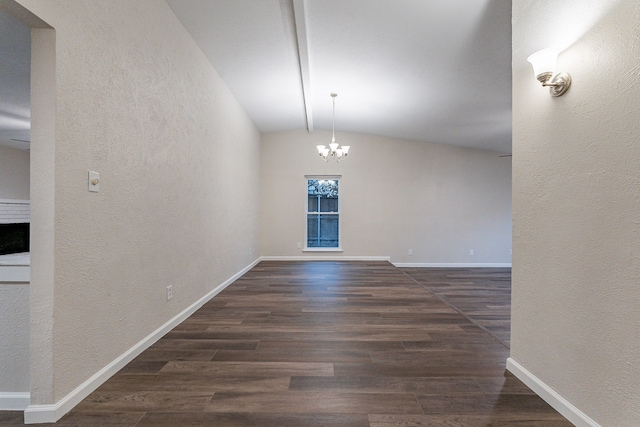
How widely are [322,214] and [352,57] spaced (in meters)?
4.13

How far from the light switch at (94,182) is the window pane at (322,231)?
5.66 m

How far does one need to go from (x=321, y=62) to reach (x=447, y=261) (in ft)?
17.4

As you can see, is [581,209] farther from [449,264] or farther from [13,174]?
[13,174]

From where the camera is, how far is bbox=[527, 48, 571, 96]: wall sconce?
1558 mm

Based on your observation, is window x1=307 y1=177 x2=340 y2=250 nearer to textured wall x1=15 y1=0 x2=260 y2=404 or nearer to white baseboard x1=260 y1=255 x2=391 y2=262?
white baseboard x1=260 y1=255 x2=391 y2=262

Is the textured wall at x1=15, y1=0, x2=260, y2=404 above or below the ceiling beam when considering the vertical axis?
below

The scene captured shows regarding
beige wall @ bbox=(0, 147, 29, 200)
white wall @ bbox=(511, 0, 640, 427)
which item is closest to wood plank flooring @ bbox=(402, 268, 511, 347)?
white wall @ bbox=(511, 0, 640, 427)

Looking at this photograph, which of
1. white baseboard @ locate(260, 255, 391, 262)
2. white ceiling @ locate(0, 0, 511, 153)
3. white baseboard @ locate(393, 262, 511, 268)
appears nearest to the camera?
white ceiling @ locate(0, 0, 511, 153)

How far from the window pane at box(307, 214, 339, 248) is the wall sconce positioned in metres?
5.87

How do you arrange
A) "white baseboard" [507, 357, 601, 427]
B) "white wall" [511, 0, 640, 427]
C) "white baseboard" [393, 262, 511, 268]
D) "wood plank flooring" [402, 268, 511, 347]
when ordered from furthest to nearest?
"white baseboard" [393, 262, 511, 268] → "wood plank flooring" [402, 268, 511, 347] → "white baseboard" [507, 357, 601, 427] → "white wall" [511, 0, 640, 427]

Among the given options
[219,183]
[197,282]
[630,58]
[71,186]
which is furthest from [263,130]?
[630,58]

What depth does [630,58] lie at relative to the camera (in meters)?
1.25

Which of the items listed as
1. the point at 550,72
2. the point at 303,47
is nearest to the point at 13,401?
the point at 550,72

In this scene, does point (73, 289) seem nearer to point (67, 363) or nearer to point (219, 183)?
point (67, 363)
